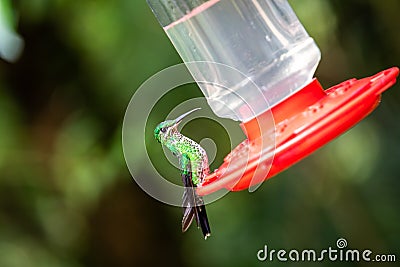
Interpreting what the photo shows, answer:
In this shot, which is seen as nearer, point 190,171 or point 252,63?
point 190,171

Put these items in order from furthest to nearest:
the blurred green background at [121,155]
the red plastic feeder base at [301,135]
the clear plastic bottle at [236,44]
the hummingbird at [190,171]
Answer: the blurred green background at [121,155], the clear plastic bottle at [236,44], the hummingbird at [190,171], the red plastic feeder base at [301,135]

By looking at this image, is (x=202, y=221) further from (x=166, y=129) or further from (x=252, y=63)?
(x=252, y=63)

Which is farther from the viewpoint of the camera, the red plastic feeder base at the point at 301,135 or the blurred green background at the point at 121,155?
the blurred green background at the point at 121,155

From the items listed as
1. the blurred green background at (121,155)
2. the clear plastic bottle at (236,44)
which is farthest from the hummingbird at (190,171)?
the blurred green background at (121,155)

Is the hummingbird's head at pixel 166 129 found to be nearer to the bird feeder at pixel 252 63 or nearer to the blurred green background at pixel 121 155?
the bird feeder at pixel 252 63

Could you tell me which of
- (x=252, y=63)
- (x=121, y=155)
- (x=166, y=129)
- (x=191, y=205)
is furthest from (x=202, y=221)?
(x=121, y=155)

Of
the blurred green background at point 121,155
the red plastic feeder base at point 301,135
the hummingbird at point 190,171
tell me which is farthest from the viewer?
the blurred green background at point 121,155
